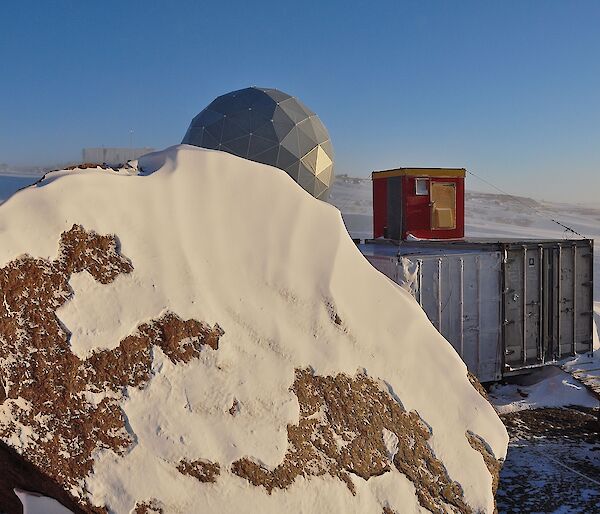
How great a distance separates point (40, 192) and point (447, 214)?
35.3 ft

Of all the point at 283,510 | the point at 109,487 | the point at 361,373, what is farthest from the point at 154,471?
the point at 361,373

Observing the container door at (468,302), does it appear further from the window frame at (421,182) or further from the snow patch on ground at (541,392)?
the window frame at (421,182)

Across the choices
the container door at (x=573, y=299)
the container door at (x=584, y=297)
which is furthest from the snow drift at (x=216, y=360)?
the container door at (x=584, y=297)

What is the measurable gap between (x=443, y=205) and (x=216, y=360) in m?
10.2

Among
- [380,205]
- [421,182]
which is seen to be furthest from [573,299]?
[380,205]

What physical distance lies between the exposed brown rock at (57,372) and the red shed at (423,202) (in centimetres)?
977

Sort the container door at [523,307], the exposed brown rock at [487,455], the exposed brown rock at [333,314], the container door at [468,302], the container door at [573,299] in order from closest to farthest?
the exposed brown rock at [333,314] → the exposed brown rock at [487,455] → the container door at [468,302] → the container door at [523,307] → the container door at [573,299]

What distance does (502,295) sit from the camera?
9.49 m

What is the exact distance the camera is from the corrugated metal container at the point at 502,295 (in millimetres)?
8898

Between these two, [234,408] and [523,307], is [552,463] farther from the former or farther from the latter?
[234,408]

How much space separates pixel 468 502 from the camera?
423 centimetres

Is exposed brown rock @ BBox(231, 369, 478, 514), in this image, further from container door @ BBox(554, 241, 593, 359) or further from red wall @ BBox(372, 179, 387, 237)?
red wall @ BBox(372, 179, 387, 237)

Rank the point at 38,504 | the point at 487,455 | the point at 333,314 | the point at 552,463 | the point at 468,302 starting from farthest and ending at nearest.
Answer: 1. the point at 468,302
2. the point at 552,463
3. the point at 487,455
4. the point at 333,314
5. the point at 38,504

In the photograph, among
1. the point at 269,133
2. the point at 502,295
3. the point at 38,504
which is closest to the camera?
the point at 38,504
